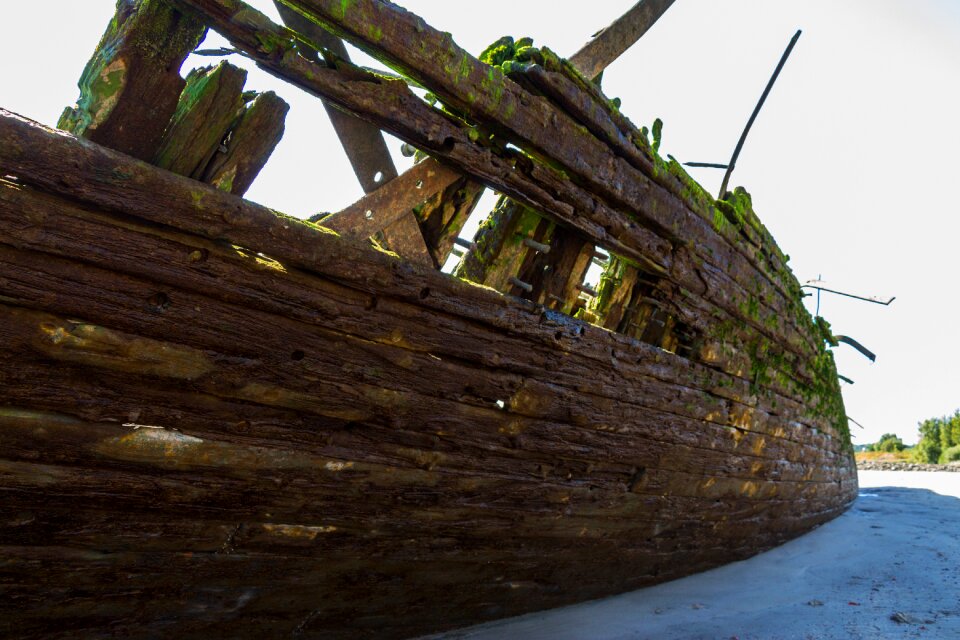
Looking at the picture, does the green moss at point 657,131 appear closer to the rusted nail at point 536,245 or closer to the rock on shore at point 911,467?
the rusted nail at point 536,245

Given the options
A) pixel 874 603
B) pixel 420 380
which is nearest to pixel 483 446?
pixel 420 380

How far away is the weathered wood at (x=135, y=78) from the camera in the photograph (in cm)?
214

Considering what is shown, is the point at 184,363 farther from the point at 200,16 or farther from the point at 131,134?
the point at 200,16

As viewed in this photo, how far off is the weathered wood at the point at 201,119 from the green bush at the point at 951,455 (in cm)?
3635

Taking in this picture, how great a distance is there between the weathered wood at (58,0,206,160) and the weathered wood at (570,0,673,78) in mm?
3368

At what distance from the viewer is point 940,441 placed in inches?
1332

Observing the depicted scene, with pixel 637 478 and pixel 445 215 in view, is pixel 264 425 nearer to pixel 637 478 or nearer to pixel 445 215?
pixel 445 215

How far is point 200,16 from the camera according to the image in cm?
223

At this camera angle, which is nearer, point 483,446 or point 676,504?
point 483,446

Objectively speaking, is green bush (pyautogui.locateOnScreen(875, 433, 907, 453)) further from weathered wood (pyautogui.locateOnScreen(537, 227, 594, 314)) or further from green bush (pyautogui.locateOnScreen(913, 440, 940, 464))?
weathered wood (pyautogui.locateOnScreen(537, 227, 594, 314))

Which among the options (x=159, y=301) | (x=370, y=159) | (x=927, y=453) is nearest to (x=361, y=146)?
(x=370, y=159)

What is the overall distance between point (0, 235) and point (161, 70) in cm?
82

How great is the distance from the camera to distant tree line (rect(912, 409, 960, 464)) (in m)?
31.5

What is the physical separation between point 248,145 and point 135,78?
1.40 feet
